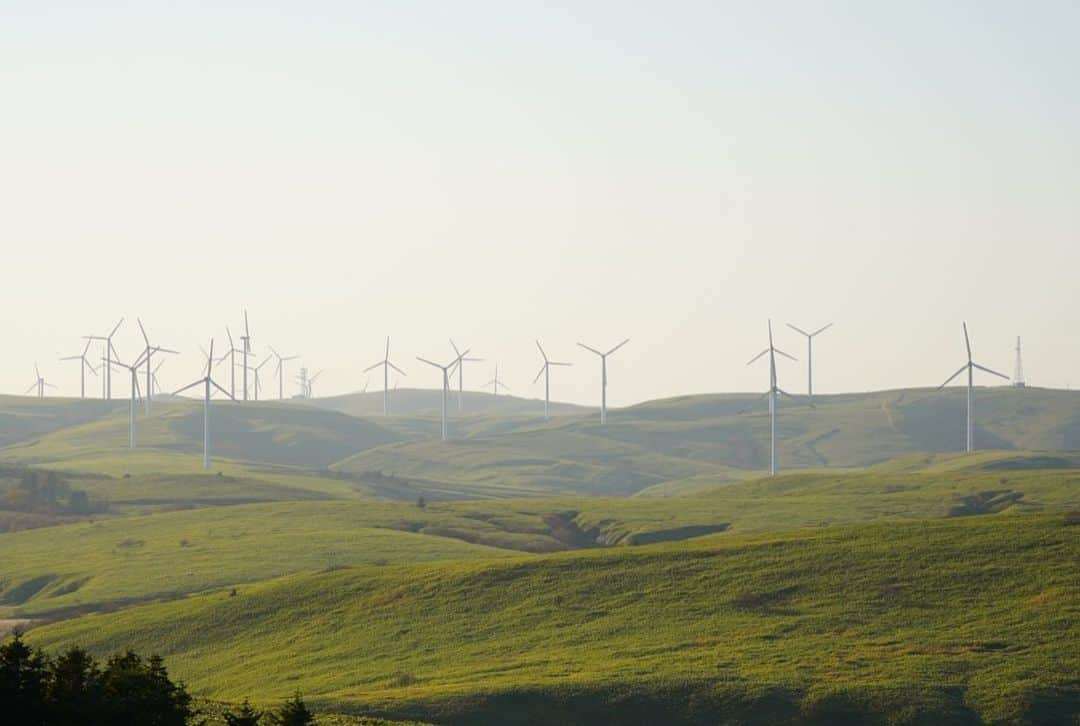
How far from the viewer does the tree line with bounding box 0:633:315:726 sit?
49.8 meters

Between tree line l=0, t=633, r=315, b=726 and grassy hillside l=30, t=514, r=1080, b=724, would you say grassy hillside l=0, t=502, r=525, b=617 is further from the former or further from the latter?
tree line l=0, t=633, r=315, b=726

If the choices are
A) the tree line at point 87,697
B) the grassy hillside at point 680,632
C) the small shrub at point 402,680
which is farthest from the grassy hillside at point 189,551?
the tree line at point 87,697

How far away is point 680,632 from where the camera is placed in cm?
10906

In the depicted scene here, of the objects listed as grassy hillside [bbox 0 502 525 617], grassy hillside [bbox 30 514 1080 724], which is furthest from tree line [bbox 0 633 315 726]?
grassy hillside [bbox 0 502 525 617]

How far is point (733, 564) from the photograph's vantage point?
127 m

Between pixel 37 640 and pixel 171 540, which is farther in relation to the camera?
pixel 171 540

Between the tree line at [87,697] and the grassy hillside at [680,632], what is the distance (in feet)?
115

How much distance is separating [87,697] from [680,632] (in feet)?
202

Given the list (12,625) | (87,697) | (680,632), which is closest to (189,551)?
(12,625)

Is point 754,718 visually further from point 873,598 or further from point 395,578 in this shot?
point 395,578

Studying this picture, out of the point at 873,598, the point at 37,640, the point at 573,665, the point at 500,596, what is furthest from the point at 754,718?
the point at 37,640

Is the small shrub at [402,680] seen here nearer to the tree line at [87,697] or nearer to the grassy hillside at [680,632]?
the grassy hillside at [680,632]

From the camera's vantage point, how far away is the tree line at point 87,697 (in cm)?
4975

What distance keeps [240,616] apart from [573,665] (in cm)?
3190
